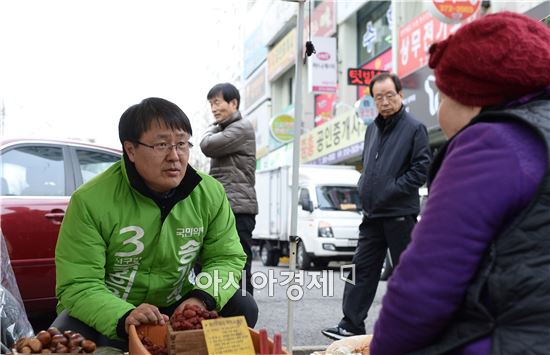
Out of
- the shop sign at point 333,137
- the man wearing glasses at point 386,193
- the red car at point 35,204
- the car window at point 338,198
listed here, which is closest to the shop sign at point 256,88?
the shop sign at point 333,137

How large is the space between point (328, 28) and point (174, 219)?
21802 millimetres

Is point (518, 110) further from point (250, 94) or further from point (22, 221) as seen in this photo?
point (250, 94)

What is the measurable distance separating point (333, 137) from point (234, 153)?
51.6ft

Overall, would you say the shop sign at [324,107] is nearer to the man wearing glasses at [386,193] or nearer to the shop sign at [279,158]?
the shop sign at [279,158]

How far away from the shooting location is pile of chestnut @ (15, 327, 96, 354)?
191 cm

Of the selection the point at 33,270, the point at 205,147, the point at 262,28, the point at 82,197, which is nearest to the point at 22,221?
the point at 33,270

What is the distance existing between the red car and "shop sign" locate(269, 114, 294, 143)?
18.0m

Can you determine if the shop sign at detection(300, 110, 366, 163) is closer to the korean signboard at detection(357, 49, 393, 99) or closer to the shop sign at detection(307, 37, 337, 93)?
the korean signboard at detection(357, 49, 393, 99)

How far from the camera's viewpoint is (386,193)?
13.2 feet

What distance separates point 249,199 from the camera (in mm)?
4539

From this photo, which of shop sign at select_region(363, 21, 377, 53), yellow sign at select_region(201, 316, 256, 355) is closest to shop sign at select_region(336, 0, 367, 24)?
shop sign at select_region(363, 21, 377, 53)

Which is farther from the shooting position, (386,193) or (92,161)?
(92,161)

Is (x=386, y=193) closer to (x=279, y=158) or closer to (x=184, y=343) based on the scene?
(x=184, y=343)

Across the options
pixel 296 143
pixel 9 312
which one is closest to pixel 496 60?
pixel 296 143
